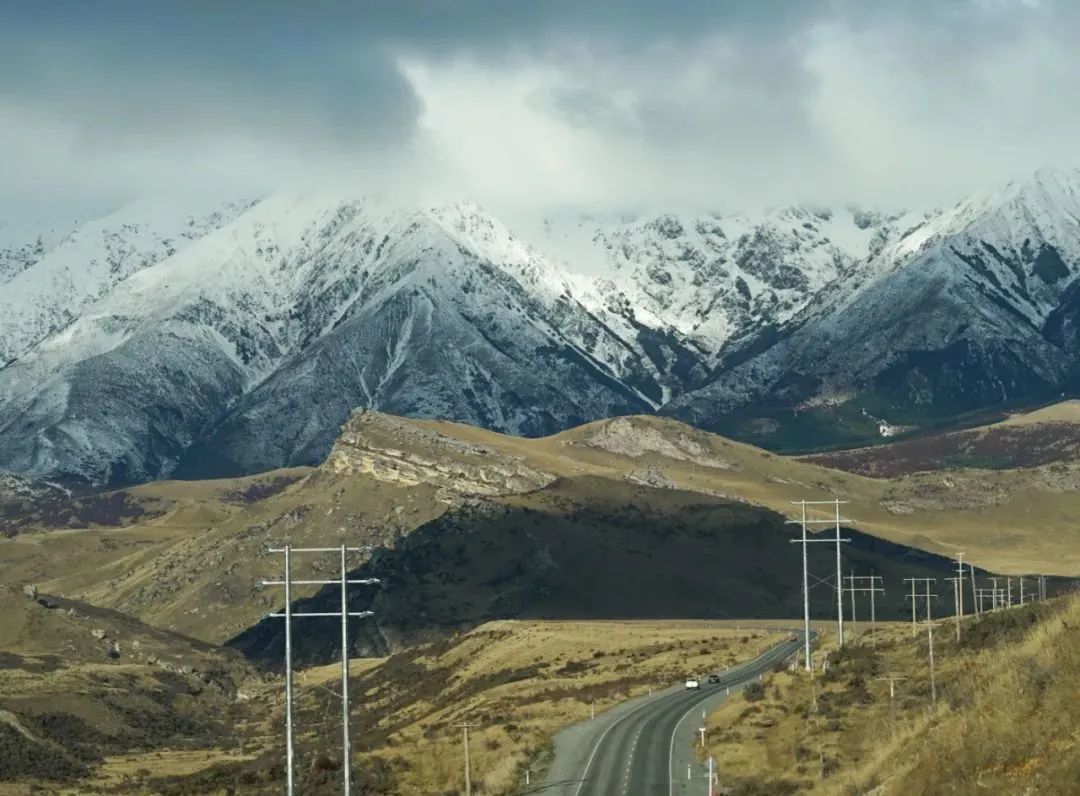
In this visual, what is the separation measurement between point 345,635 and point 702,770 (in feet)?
62.8

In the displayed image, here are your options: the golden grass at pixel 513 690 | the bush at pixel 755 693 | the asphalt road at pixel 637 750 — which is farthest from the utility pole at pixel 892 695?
the golden grass at pixel 513 690

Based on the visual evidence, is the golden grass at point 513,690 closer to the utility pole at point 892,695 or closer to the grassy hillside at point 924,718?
the grassy hillside at point 924,718

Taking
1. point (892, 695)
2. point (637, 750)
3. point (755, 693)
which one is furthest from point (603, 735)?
point (892, 695)

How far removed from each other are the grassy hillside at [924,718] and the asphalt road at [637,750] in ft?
6.06

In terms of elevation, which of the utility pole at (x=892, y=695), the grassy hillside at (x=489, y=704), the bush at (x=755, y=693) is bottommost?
the grassy hillside at (x=489, y=704)

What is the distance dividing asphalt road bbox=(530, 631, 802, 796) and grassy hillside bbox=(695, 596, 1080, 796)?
1846mm

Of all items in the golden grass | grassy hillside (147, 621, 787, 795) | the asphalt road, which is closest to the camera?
the asphalt road

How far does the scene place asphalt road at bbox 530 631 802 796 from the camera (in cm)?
7725

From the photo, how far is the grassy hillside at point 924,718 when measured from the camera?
4131cm

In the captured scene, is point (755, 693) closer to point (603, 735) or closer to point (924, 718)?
point (603, 735)

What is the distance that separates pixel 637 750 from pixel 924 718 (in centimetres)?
3458

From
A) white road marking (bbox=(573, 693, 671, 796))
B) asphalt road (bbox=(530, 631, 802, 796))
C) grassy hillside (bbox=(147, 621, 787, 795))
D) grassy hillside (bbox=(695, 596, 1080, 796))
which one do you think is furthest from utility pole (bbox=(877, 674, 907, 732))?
grassy hillside (bbox=(147, 621, 787, 795))

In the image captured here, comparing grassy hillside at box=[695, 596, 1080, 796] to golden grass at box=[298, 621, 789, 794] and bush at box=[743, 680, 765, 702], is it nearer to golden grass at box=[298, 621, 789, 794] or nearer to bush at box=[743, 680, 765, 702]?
bush at box=[743, 680, 765, 702]

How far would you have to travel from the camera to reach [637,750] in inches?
3487
